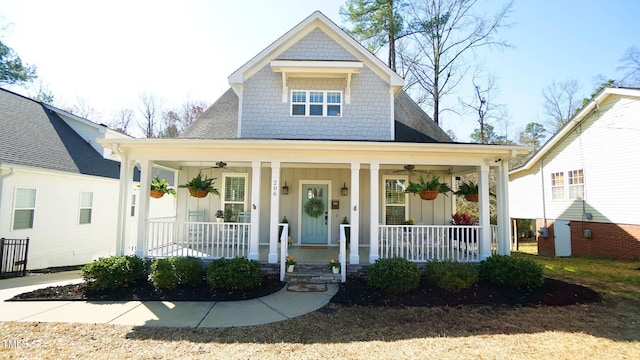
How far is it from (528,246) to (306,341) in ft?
62.8

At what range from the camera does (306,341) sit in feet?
14.0

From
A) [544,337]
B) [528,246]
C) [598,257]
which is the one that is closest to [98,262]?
[544,337]

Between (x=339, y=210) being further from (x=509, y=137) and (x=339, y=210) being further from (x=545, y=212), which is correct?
(x=509, y=137)

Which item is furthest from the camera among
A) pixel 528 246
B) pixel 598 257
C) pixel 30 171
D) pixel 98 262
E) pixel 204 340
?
pixel 528 246

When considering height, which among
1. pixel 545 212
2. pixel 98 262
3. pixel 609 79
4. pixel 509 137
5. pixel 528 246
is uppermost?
pixel 609 79

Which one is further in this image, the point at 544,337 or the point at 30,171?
the point at 30,171

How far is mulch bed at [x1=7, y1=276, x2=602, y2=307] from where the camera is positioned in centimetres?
584

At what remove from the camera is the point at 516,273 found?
648 centimetres

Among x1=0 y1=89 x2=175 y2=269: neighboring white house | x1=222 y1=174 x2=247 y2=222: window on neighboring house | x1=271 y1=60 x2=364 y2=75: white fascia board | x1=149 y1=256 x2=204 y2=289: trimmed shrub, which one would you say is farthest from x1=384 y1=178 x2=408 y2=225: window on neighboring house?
x1=0 y1=89 x2=175 y2=269: neighboring white house

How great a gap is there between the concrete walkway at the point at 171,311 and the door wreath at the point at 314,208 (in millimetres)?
3753

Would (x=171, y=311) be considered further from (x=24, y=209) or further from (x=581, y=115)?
(x=581, y=115)

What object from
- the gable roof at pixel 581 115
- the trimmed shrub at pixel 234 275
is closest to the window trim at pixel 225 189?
the trimmed shrub at pixel 234 275

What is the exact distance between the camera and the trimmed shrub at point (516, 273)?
21.2 feet

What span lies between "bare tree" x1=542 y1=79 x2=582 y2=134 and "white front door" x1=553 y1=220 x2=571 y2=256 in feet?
44.8
